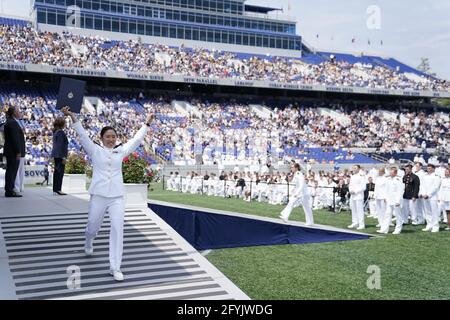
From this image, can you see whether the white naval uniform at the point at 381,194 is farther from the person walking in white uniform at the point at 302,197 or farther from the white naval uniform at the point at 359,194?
the person walking in white uniform at the point at 302,197

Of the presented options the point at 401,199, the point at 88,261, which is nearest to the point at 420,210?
the point at 401,199

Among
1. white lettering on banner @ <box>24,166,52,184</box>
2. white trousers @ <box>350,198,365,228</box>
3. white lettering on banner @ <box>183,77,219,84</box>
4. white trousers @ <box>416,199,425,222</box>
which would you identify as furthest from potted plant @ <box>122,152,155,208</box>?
white lettering on banner @ <box>183,77,219,84</box>

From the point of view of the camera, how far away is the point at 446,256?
431 inches

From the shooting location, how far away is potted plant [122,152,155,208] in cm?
1143

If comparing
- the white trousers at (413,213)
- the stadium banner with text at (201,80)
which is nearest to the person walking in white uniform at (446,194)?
the white trousers at (413,213)

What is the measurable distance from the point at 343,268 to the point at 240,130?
115ft

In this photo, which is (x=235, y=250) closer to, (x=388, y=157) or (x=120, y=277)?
(x=120, y=277)

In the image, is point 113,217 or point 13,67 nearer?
point 113,217

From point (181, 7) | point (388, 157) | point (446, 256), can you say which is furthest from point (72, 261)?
point (181, 7)

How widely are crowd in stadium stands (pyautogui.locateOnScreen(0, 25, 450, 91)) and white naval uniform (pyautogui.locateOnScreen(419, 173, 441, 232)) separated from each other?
3616cm

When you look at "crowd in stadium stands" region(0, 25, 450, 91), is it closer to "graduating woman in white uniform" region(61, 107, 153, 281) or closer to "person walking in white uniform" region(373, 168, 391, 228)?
"person walking in white uniform" region(373, 168, 391, 228)

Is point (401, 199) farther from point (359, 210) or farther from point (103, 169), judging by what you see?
point (103, 169)

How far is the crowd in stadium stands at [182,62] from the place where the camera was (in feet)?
148

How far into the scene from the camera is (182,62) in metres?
52.2
